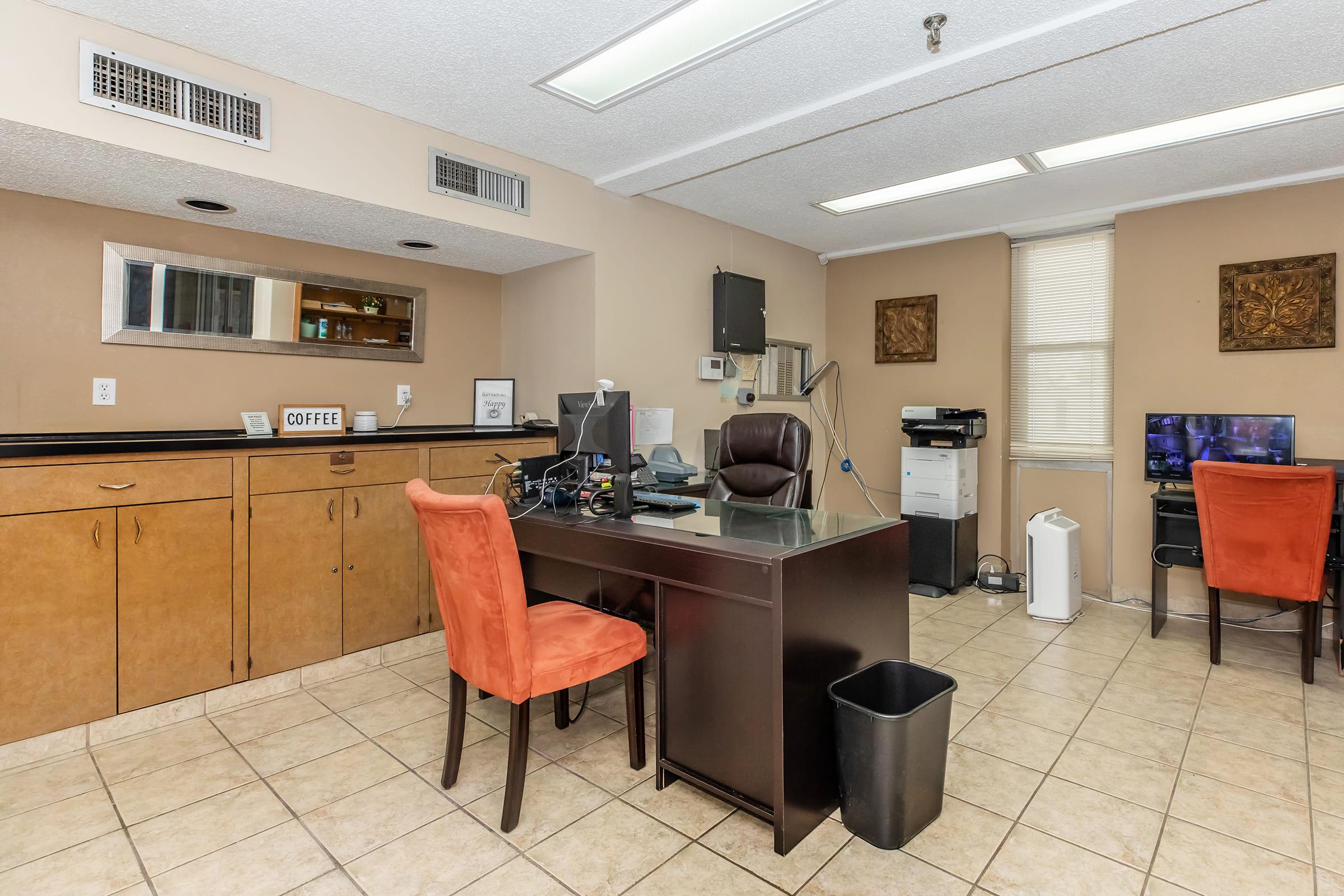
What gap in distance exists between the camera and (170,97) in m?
2.49

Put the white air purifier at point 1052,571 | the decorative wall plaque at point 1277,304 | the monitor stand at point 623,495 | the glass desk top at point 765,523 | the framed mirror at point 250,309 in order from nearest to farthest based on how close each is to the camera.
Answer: the glass desk top at point 765,523, the monitor stand at point 623,495, the framed mirror at point 250,309, the decorative wall plaque at point 1277,304, the white air purifier at point 1052,571

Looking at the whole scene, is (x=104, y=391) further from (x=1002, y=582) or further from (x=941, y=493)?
(x=1002, y=582)

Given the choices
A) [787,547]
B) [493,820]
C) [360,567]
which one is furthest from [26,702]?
[787,547]

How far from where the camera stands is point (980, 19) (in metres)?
2.34

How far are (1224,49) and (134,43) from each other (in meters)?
3.94

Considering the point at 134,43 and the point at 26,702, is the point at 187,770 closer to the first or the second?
the point at 26,702

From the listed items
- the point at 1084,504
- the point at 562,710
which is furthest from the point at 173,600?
the point at 1084,504

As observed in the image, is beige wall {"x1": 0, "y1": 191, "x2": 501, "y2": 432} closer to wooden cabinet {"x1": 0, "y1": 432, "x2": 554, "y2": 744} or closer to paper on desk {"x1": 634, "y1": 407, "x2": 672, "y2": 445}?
wooden cabinet {"x1": 0, "y1": 432, "x2": 554, "y2": 744}

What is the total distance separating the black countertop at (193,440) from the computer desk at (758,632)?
1444 mm

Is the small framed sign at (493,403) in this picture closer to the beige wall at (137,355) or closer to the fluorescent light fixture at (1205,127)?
the beige wall at (137,355)

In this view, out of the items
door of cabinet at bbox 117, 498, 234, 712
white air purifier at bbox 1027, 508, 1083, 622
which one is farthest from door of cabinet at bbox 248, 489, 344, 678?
white air purifier at bbox 1027, 508, 1083, 622

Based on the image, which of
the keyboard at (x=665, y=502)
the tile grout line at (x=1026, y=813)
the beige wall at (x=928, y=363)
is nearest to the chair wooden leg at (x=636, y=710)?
the keyboard at (x=665, y=502)

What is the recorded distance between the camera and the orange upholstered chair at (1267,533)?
304cm

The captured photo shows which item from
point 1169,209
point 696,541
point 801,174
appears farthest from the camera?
point 1169,209
